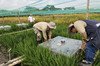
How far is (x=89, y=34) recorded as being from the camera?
477cm

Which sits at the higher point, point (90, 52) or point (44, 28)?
point (44, 28)

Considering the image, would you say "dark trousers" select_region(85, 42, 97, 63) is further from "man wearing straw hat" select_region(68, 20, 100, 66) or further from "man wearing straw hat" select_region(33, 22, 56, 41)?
"man wearing straw hat" select_region(33, 22, 56, 41)

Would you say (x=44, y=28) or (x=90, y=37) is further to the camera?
(x=44, y=28)

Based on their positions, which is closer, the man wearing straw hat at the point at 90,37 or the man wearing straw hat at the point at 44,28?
the man wearing straw hat at the point at 90,37

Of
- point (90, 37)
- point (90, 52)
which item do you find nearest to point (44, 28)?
point (90, 37)

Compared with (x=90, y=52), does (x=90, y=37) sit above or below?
above

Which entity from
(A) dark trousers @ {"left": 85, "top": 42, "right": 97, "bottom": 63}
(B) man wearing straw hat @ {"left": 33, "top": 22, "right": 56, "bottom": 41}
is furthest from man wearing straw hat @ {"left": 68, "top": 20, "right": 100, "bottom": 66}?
(B) man wearing straw hat @ {"left": 33, "top": 22, "right": 56, "bottom": 41}

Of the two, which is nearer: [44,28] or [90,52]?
[90,52]

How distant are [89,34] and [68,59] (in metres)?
0.77

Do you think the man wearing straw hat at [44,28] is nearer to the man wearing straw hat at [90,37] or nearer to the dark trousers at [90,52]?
the man wearing straw hat at [90,37]

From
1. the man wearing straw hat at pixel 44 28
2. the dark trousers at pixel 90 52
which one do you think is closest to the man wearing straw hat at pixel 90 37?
the dark trousers at pixel 90 52

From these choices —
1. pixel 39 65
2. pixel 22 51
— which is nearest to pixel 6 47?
pixel 22 51

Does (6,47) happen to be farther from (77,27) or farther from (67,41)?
(77,27)

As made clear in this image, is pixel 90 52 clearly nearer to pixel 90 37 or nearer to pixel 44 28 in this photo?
pixel 90 37
